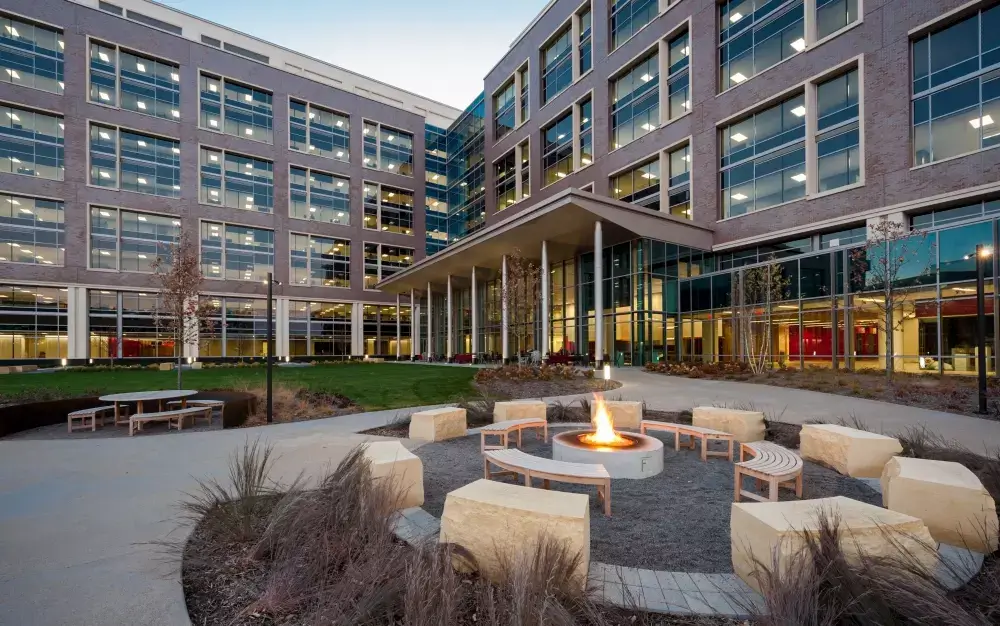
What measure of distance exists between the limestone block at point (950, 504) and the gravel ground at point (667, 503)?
1.35 metres

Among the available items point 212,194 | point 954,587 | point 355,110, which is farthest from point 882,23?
point 212,194

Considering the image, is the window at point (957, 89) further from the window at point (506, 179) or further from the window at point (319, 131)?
the window at point (319, 131)

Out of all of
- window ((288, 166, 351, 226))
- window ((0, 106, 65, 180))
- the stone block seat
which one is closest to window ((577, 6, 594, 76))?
window ((288, 166, 351, 226))

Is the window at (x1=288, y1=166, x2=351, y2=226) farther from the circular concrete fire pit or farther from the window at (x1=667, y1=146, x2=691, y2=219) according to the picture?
the circular concrete fire pit

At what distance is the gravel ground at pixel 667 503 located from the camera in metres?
4.27

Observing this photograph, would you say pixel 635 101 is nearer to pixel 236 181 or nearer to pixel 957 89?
pixel 957 89

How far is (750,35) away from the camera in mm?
27828

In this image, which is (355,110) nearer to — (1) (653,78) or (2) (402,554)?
(1) (653,78)

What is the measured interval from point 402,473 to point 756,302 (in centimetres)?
2626

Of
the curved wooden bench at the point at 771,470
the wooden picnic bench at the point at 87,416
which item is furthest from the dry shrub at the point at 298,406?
the curved wooden bench at the point at 771,470

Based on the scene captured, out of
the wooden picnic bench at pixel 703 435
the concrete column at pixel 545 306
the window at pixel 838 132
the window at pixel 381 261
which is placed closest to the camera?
the wooden picnic bench at pixel 703 435

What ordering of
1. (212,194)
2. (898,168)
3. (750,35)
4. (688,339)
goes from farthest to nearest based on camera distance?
(212,194) < (688,339) < (750,35) < (898,168)

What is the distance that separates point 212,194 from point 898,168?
52.5 meters

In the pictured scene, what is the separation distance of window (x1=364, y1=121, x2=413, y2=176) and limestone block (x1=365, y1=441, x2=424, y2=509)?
5513 cm
